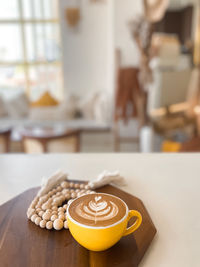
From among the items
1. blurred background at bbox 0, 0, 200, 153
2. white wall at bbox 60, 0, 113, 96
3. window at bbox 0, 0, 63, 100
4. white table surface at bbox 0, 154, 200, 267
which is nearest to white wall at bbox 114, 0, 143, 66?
blurred background at bbox 0, 0, 200, 153

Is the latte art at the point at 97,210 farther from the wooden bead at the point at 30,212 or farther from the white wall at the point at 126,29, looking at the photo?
the white wall at the point at 126,29

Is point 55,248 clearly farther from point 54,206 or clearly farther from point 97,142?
point 97,142

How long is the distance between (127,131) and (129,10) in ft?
5.13

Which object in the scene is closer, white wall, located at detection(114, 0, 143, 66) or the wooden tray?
the wooden tray

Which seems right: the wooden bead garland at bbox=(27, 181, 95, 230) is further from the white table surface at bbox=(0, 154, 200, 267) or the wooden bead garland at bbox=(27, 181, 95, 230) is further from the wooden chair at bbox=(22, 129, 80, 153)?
the wooden chair at bbox=(22, 129, 80, 153)

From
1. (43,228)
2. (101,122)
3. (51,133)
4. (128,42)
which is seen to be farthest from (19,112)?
(43,228)

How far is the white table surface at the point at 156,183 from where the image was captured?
41cm

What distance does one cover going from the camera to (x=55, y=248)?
1.27 ft

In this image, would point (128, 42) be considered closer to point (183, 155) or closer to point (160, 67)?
point (160, 67)

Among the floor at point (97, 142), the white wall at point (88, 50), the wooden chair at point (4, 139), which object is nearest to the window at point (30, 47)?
the white wall at point (88, 50)

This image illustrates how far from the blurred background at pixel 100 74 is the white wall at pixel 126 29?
1 cm

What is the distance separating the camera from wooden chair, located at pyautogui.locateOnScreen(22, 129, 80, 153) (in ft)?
7.86

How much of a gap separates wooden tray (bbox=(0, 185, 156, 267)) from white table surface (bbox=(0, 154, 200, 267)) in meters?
0.02

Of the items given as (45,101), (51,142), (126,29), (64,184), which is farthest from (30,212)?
(45,101)
